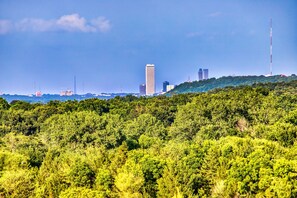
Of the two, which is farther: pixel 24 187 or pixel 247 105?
pixel 247 105

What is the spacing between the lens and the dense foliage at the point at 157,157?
37312 mm

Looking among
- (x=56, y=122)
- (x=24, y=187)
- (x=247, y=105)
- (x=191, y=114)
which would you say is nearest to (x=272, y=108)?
(x=247, y=105)

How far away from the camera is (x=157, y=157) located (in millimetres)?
42938

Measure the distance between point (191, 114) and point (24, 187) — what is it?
103 feet

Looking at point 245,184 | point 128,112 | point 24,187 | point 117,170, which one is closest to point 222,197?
point 245,184

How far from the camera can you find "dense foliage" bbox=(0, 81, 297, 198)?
37312mm

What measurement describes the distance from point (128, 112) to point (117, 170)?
38.1m

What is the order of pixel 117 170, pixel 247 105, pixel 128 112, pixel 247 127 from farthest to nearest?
pixel 128 112
pixel 247 105
pixel 247 127
pixel 117 170

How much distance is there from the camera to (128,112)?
79.0 metres

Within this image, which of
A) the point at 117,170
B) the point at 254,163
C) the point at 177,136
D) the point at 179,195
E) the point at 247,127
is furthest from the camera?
the point at 247,127

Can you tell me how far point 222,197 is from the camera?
120ft

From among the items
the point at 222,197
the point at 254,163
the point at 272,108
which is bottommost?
the point at 222,197

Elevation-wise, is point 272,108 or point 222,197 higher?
point 272,108

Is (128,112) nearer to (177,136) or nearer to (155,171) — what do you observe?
(177,136)
